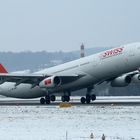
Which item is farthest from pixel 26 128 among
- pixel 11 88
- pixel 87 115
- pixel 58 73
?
pixel 11 88

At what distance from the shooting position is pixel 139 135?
2517 centimetres

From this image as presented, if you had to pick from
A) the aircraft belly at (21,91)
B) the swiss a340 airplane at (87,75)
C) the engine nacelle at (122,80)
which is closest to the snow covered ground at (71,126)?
the swiss a340 airplane at (87,75)

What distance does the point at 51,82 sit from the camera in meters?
52.4

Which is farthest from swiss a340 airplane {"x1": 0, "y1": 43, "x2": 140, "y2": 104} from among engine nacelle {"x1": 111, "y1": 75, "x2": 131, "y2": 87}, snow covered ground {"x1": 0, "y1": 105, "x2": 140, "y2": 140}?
snow covered ground {"x1": 0, "y1": 105, "x2": 140, "y2": 140}

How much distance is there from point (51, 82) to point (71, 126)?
2312 cm

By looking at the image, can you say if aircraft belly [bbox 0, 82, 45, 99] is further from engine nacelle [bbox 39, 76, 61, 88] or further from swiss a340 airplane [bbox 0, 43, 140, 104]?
engine nacelle [bbox 39, 76, 61, 88]

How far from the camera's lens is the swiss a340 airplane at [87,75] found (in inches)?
1956

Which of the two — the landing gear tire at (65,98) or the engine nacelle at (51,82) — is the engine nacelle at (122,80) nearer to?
the landing gear tire at (65,98)

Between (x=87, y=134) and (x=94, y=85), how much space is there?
2795cm

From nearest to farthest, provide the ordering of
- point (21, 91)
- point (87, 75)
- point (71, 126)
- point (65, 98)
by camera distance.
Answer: point (71, 126)
point (87, 75)
point (65, 98)
point (21, 91)

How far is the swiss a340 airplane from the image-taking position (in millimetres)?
49688

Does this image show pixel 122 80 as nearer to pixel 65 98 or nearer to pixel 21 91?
pixel 65 98

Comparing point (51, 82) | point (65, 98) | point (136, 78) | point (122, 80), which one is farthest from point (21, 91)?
point (136, 78)

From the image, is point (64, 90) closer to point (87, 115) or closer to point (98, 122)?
point (87, 115)
